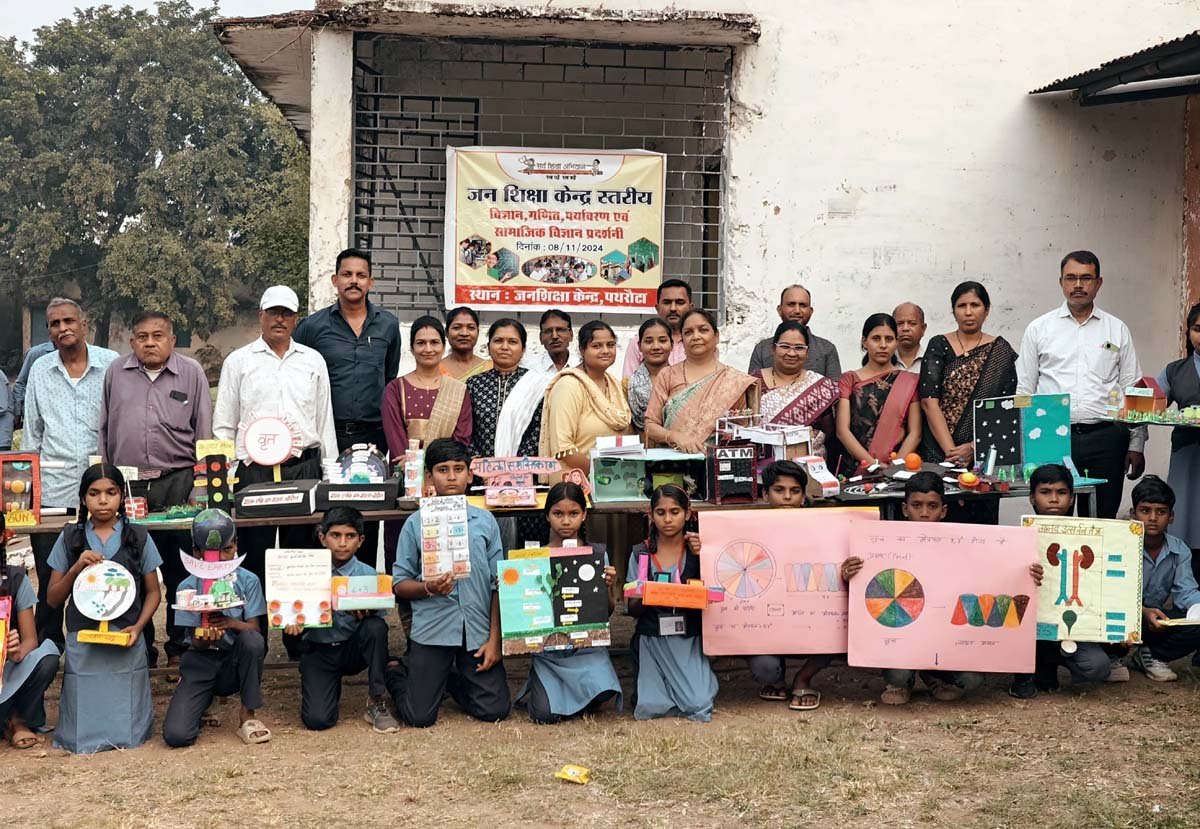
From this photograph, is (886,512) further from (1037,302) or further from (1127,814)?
(1037,302)

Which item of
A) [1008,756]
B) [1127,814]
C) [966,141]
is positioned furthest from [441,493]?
[966,141]

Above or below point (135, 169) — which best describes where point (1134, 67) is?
below

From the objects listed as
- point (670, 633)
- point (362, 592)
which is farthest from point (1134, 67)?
point (362, 592)

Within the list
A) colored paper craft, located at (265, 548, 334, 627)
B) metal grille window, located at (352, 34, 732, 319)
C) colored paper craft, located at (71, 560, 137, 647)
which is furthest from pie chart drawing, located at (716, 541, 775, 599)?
metal grille window, located at (352, 34, 732, 319)

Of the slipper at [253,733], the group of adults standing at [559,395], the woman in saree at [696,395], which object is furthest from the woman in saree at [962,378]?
the slipper at [253,733]

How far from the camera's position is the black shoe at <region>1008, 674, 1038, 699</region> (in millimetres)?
6055

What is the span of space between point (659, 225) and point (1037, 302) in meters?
2.74

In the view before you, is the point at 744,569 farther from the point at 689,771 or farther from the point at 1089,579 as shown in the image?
the point at 1089,579

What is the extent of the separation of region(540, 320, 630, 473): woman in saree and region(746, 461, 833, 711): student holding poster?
0.87 meters

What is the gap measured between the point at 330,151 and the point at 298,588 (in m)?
4.15

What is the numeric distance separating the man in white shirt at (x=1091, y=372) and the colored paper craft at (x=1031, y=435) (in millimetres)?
549

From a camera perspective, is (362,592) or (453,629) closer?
(362,592)

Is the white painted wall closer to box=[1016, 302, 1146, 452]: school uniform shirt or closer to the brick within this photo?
box=[1016, 302, 1146, 452]: school uniform shirt

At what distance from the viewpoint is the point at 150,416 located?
6.49 metres
